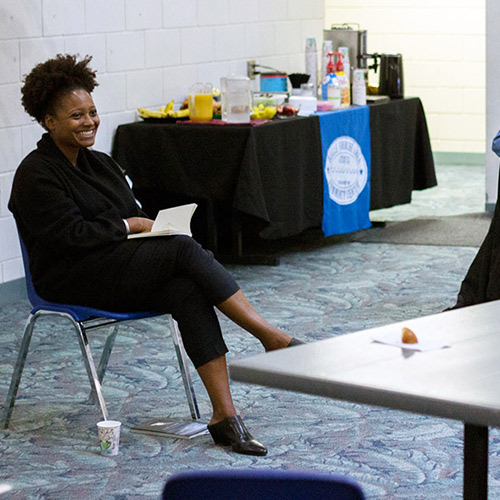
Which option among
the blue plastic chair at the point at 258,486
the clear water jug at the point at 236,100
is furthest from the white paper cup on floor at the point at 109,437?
the clear water jug at the point at 236,100

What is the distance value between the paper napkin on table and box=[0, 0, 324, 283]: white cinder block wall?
3.36 metres

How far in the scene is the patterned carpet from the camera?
9.30ft

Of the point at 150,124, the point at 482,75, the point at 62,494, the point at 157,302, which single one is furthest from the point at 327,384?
the point at 482,75

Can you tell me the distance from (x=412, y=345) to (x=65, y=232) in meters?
1.61

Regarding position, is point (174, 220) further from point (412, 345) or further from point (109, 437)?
point (412, 345)

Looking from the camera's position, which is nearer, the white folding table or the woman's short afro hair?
the white folding table

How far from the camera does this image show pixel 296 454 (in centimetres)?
300

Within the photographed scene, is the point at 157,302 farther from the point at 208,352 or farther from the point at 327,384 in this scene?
the point at 327,384

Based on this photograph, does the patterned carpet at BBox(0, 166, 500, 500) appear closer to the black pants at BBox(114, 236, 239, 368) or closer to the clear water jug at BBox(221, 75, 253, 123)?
the black pants at BBox(114, 236, 239, 368)

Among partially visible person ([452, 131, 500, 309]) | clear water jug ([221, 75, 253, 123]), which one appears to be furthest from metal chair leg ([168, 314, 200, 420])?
clear water jug ([221, 75, 253, 123])

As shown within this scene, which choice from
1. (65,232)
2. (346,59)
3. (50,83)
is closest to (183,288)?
(65,232)

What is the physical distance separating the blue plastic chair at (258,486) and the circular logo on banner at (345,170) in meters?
4.66

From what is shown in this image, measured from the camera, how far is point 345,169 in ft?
19.8

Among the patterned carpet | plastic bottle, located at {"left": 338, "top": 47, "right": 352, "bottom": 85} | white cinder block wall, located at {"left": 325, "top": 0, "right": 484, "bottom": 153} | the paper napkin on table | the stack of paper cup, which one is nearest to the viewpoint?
the paper napkin on table
